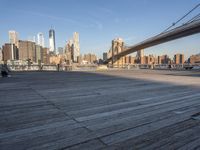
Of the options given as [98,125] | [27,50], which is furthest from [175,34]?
[27,50]

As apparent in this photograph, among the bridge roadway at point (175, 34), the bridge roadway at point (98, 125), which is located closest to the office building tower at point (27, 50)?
the bridge roadway at point (175, 34)

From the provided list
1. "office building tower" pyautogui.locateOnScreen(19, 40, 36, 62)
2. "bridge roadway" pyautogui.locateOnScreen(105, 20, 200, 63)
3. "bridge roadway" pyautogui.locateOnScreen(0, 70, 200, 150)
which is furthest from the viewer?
"office building tower" pyautogui.locateOnScreen(19, 40, 36, 62)

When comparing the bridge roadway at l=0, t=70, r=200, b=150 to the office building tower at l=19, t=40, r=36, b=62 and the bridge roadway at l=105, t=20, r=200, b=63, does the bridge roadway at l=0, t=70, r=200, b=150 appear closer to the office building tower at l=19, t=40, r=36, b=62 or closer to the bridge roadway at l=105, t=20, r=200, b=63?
the bridge roadway at l=105, t=20, r=200, b=63

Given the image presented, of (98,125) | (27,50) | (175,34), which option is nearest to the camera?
(98,125)

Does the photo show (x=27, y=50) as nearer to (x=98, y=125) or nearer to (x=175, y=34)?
(x=175, y=34)

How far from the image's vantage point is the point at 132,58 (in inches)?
1838

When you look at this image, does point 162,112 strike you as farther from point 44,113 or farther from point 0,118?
point 0,118

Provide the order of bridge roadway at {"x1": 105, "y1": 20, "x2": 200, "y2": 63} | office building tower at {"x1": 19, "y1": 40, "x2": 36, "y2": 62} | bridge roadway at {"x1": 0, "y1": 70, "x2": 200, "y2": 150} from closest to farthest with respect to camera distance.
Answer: bridge roadway at {"x1": 0, "y1": 70, "x2": 200, "y2": 150}
bridge roadway at {"x1": 105, "y1": 20, "x2": 200, "y2": 63}
office building tower at {"x1": 19, "y1": 40, "x2": 36, "y2": 62}

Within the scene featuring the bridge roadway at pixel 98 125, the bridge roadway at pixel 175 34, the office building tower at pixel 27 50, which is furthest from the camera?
the office building tower at pixel 27 50

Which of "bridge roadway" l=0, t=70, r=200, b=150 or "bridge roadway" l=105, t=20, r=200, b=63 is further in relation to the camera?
"bridge roadway" l=105, t=20, r=200, b=63

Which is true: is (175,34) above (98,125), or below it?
above

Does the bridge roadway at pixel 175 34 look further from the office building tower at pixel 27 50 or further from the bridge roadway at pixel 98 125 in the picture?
the office building tower at pixel 27 50

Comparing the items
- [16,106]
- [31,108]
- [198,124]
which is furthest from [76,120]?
[198,124]

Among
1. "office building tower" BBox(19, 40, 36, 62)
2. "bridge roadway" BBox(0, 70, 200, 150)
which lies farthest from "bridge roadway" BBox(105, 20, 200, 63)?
"office building tower" BBox(19, 40, 36, 62)
